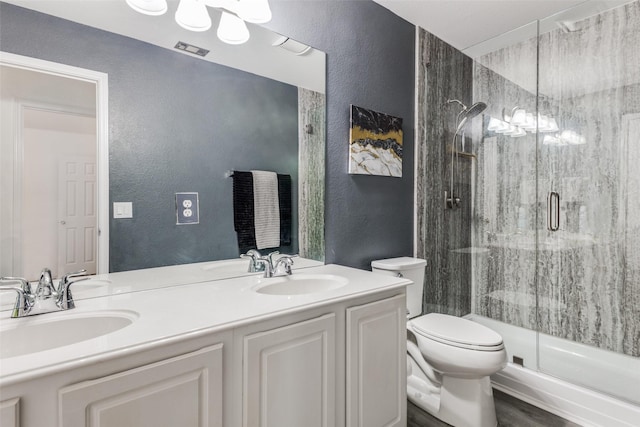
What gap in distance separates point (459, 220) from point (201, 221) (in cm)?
209

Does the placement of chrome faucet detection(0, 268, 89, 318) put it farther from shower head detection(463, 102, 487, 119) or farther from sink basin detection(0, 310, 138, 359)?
shower head detection(463, 102, 487, 119)

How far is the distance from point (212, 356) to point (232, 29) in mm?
1382

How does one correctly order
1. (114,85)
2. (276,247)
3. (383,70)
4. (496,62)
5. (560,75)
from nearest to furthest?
(114,85)
(276,247)
(383,70)
(560,75)
(496,62)

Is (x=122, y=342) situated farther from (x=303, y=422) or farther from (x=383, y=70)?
(x=383, y=70)

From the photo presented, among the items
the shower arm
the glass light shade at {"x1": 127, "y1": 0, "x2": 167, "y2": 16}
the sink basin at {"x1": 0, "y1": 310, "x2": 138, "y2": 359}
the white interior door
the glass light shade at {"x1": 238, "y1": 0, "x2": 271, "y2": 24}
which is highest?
the glass light shade at {"x1": 238, "y1": 0, "x2": 271, "y2": 24}

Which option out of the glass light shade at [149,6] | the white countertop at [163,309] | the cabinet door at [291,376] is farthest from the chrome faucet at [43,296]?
the glass light shade at [149,6]

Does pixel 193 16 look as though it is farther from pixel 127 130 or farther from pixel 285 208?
pixel 285 208

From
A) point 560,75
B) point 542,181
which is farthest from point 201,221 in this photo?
point 560,75

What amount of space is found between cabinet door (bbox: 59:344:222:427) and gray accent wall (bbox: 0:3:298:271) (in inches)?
23.3

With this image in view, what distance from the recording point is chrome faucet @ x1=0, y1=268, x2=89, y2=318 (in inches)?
39.7

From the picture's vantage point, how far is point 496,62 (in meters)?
2.67

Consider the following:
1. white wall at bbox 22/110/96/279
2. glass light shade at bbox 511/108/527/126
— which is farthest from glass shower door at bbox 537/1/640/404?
white wall at bbox 22/110/96/279

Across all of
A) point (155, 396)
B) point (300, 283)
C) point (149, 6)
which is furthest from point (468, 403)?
point (149, 6)

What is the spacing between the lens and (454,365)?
5.38ft
